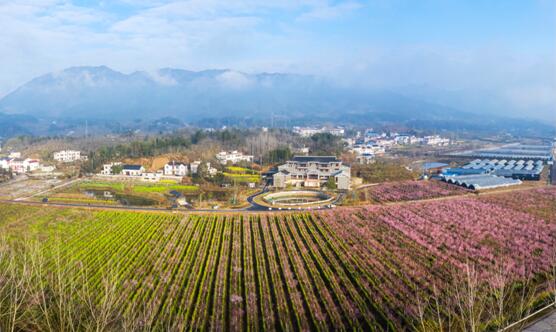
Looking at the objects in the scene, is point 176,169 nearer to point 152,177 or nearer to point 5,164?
point 152,177

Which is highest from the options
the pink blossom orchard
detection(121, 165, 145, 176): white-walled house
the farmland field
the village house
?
the village house

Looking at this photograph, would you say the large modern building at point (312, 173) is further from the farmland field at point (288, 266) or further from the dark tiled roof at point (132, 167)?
the dark tiled roof at point (132, 167)

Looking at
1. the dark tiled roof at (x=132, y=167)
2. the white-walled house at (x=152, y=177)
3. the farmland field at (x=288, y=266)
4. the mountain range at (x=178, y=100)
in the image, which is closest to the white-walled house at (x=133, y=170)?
the dark tiled roof at (x=132, y=167)

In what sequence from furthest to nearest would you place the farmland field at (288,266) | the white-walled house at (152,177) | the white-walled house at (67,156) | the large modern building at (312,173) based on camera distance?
the white-walled house at (67,156) → the white-walled house at (152,177) → the large modern building at (312,173) → the farmland field at (288,266)

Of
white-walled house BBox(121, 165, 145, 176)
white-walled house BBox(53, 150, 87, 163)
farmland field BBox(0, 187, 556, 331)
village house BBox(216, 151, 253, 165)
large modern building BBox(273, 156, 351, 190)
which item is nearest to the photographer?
farmland field BBox(0, 187, 556, 331)

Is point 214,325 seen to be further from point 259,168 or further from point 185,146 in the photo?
point 185,146

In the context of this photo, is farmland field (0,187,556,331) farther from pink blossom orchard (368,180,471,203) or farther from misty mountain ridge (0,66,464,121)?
misty mountain ridge (0,66,464,121)

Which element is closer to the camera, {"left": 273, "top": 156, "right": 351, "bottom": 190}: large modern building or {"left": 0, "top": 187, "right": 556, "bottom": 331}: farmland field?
{"left": 0, "top": 187, "right": 556, "bottom": 331}: farmland field

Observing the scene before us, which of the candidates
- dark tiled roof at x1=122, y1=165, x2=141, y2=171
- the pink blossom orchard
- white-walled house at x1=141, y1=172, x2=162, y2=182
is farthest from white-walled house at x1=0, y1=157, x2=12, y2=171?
the pink blossom orchard
